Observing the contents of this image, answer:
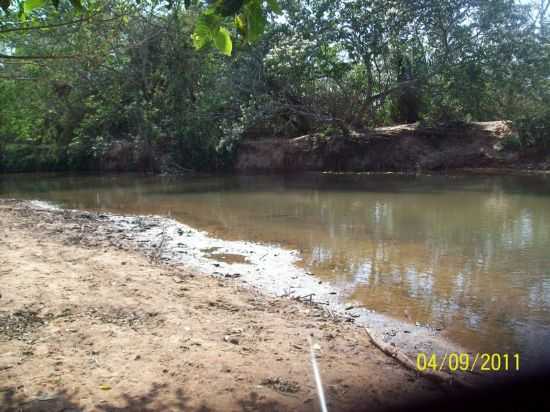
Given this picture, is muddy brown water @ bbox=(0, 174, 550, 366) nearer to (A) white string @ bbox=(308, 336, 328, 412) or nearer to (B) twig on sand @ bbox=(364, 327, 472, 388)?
(B) twig on sand @ bbox=(364, 327, 472, 388)

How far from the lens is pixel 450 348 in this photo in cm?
430

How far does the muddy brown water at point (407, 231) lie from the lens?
207 inches

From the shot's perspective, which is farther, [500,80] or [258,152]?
[258,152]

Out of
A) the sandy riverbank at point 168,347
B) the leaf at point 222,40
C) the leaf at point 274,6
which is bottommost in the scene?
the sandy riverbank at point 168,347

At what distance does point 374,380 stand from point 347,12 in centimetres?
1775

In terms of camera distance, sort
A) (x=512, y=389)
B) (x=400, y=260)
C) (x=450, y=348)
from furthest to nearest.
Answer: (x=400, y=260) < (x=450, y=348) < (x=512, y=389)

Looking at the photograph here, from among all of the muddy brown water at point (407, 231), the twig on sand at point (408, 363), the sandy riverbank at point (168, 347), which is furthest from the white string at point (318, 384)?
the muddy brown water at point (407, 231)

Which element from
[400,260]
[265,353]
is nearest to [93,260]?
[265,353]

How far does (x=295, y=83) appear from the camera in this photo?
2033 cm

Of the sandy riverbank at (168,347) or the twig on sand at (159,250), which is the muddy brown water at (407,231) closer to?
the twig on sand at (159,250)

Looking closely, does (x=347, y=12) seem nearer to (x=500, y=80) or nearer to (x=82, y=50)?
(x=500, y=80)
